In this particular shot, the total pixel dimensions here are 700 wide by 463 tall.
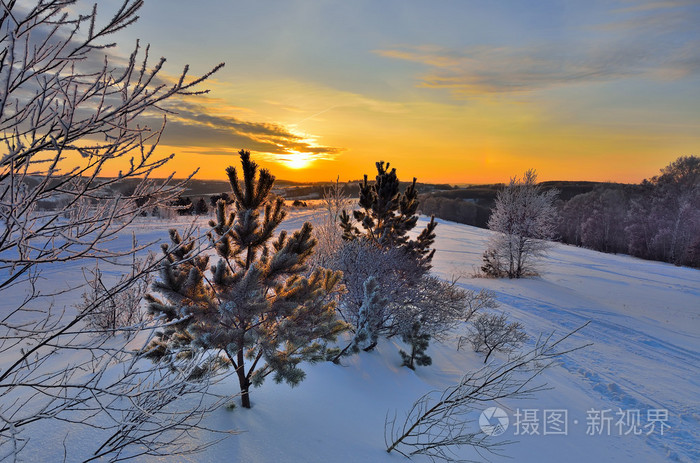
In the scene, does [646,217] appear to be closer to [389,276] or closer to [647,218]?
[647,218]

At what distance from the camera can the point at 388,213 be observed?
1363 cm

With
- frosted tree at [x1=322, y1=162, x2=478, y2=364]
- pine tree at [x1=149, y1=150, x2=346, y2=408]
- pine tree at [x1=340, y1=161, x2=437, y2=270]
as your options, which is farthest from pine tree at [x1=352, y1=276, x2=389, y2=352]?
pine tree at [x1=340, y1=161, x2=437, y2=270]

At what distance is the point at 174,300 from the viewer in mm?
4098

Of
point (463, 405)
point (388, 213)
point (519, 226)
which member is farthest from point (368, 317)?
point (519, 226)

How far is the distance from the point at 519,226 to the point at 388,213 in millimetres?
14947

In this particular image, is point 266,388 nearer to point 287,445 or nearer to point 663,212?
point 287,445

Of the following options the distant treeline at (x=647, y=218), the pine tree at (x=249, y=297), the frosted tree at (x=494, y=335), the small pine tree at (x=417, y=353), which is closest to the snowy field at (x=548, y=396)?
the small pine tree at (x=417, y=353)

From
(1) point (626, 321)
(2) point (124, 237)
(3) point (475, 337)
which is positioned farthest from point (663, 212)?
(2) point (124, 237)

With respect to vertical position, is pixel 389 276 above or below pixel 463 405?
above

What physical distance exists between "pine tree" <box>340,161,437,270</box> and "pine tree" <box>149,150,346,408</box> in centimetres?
847

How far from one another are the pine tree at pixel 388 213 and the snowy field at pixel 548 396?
388 centimetres

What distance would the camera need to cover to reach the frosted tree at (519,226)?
2403cm

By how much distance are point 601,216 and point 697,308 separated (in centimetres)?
3437

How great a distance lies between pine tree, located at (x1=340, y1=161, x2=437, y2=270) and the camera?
13273 millimetres
